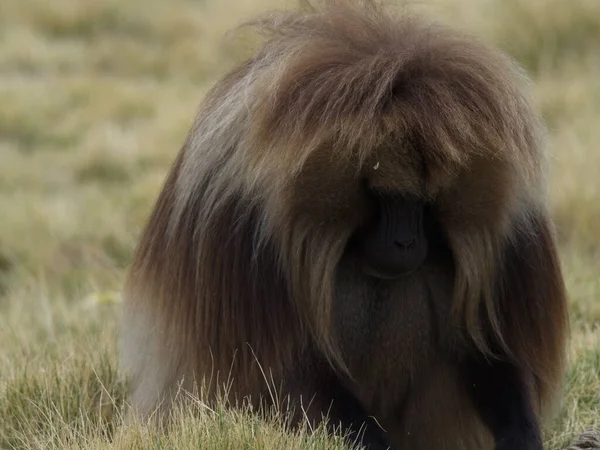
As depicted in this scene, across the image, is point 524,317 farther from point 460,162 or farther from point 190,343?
point 190,343

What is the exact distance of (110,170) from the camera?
8.29 m

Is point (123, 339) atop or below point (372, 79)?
below

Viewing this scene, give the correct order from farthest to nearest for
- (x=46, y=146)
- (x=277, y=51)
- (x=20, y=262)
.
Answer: (x=46, y=146), (x=20, y=262), (x=277, y=51)

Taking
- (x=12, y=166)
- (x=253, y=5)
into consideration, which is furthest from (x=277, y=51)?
(x=253, y=5)

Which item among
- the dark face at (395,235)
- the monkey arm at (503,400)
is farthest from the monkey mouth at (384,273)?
the monkey arm at (503,400)

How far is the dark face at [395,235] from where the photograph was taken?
2699 mm

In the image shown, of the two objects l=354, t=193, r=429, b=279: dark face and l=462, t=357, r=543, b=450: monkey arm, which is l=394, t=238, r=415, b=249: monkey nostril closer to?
l=354, t=193, r=429, b=279: dark face

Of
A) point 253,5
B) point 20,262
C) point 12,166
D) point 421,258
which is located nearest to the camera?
point 421,258

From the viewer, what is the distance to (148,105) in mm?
9648

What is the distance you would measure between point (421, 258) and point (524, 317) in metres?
0.46

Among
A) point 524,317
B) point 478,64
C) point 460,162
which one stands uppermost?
point 478,64

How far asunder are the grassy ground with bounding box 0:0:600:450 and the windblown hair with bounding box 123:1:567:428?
26 cm

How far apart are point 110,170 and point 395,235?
228 inches

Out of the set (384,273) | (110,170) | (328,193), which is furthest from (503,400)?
(110,170)
